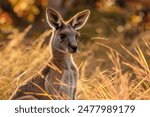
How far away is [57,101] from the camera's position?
7.85 metres

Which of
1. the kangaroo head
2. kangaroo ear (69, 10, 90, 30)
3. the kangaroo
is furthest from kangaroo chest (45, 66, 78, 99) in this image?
kangaroo ear (69, 10, 90, 30)

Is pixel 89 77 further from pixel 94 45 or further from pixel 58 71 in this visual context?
pixel 94 45

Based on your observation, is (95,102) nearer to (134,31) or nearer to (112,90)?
(112,90)

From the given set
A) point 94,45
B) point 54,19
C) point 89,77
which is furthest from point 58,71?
point 94,45

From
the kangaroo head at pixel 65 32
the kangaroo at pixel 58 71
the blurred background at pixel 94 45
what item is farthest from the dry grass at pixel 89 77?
the kangaroo head at pixel 65 32

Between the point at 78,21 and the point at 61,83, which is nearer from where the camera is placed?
the point at 61,83

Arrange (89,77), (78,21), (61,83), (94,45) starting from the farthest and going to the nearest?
(94,45)
(89,77)
(78,21)
(61,83)

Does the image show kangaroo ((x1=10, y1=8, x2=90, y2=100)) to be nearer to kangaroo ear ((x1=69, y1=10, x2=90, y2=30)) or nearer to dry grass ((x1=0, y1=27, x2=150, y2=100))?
kangaroo ear ((x1=69, y1=10, x2=90, y2=30))

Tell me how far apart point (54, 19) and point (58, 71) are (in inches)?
19.3

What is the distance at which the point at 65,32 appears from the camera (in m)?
7.70

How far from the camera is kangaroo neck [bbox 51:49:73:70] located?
7.68 m

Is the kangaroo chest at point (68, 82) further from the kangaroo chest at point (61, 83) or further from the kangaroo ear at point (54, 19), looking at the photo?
the kangaroo ear at point (54, 19)

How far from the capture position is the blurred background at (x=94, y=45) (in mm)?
8070

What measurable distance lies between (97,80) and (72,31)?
2.38 feet
